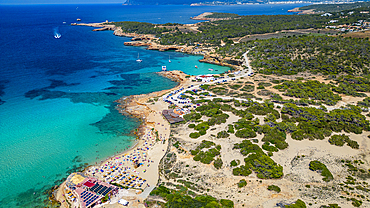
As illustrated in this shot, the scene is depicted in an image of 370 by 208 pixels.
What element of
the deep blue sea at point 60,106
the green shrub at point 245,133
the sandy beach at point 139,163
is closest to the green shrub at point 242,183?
the green shrub at point 245,133

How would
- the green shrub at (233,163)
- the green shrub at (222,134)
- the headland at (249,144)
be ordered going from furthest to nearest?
the green shrub at (222,134), the green shrub at (233,163), the headland at (249,144)

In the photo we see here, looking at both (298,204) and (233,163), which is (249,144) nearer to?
(233,163)

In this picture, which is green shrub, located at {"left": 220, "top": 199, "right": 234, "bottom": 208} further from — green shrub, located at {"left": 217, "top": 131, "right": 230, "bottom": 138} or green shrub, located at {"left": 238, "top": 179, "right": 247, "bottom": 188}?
green shrub, located at {"left": 217, "top": 131, "right": 230, "bottom": 138}

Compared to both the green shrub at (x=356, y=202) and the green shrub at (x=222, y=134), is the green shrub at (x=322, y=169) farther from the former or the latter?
the green shrub at (x=222, y=134)

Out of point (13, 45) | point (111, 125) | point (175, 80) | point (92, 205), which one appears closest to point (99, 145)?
point (111, 125)

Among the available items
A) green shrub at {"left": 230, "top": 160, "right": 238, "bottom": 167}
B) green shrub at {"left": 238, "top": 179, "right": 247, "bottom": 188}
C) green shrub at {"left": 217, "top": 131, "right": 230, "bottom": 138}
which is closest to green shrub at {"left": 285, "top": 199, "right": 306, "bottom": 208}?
green shrub at {"left": 238, "top": 179, "right": 247, "bottom": 188}

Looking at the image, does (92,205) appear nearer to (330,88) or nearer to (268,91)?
(268,91)

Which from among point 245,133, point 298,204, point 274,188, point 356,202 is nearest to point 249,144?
point 245,133
